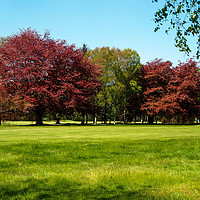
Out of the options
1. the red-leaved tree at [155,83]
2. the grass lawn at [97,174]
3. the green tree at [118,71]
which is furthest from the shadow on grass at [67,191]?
the green tree at [118,71]

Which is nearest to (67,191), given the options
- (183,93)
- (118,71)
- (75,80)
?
(75,80)

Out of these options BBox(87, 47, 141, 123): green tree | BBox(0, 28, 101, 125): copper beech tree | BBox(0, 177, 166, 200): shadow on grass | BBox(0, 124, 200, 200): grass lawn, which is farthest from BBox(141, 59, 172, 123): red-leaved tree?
BBox(0, 177, 166, 200): shadow on grass

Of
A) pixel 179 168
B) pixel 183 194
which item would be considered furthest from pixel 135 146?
pixel 183 194

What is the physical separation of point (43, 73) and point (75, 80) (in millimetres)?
4609

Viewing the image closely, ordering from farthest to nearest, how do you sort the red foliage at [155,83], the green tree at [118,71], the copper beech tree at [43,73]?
the green tree at [118,71]
the red foliage at [155,83]
the copper beech tree at [43,73]

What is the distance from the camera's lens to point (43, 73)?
31438 millimetres

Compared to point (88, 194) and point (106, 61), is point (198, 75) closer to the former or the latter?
point (106, 61)

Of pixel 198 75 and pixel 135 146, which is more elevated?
pixel 198 75

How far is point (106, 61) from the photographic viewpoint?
43156 millimetres

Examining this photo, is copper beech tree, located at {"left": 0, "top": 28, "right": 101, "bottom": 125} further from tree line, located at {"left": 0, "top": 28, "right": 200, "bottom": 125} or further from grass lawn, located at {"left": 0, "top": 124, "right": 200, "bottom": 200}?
grass lawn, located at {"left": 0, "top": 124, "right": 200, "bottom": 200}

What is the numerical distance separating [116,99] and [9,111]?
2000 centimetres

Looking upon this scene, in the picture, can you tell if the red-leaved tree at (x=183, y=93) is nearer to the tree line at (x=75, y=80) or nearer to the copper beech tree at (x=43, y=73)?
the tree line at (x=75, y=80)

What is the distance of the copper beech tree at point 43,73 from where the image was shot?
1250 inches

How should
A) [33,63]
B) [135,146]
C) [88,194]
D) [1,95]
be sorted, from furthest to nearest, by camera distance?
1. [33,63]
2. [1,95]
3. [135,146]
4. [88,194]
